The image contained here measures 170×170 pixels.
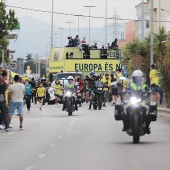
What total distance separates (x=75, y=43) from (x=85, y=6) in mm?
42064

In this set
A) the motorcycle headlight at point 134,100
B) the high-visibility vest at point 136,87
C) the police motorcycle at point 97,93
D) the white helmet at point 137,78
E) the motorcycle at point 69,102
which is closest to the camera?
the motorcycle headlight at point 134,100

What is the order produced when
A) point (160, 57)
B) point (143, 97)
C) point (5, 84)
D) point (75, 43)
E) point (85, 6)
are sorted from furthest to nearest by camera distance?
1. point (85, 6)
2. point (75, 43)
3. point (160, 57)
4. point (5, 84)
5. point (143, 97)

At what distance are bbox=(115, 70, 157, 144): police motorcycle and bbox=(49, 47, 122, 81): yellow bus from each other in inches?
1559

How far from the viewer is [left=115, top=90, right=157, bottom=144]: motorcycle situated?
2092 cm

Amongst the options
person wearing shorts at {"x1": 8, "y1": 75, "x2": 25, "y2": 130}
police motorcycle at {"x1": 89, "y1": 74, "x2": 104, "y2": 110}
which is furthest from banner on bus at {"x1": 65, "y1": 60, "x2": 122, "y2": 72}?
person wearing shorts at {"x1": 8, "y1": 75, "x2": 25, "y2": 130}

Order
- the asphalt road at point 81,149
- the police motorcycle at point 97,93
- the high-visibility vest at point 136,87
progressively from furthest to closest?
the police motorcycle at point 97,93 < the high-visibility vest at point 136,87 < the asphalt road at point 81,149

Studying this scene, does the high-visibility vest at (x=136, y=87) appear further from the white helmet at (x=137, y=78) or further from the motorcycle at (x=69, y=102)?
the motorcycle at (x=69, y=102)

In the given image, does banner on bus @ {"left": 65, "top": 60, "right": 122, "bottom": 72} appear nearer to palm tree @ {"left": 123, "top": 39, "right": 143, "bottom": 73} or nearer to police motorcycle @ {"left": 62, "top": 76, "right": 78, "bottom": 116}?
palm tree @ {"left": 123, "top": 39, "right": 143, "bottom": 73}

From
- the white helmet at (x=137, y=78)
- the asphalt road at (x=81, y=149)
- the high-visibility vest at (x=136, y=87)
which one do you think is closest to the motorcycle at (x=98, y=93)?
the asphalt road at (x=81, y=149)

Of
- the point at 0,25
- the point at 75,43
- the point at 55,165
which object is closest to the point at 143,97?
the point at 55,165

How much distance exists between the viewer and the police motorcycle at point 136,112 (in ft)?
68.7

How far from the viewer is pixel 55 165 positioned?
16000mm

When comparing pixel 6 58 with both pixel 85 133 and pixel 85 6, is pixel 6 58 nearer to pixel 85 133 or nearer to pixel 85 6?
pixel 85 6

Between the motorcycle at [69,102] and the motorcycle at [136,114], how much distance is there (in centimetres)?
1639
